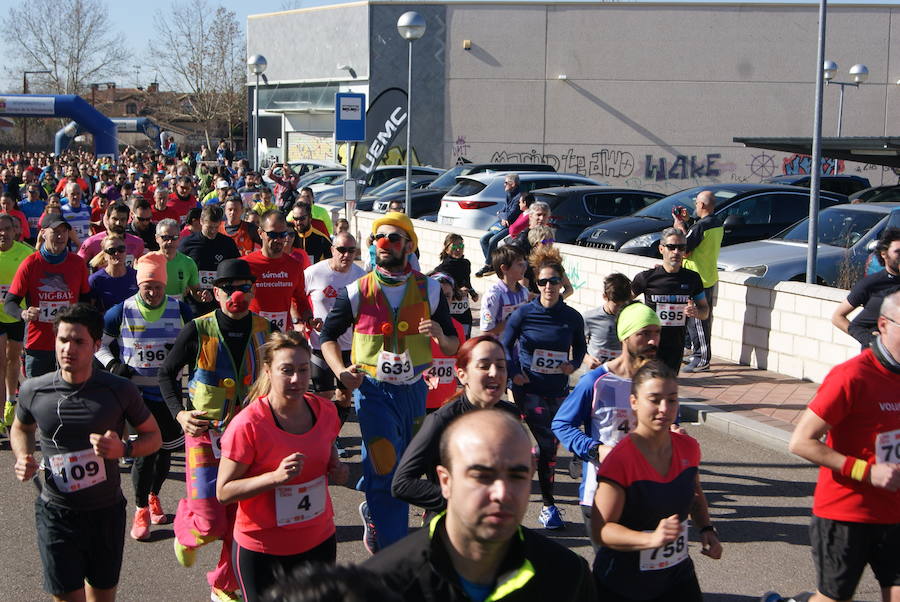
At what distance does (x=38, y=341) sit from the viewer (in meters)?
8.62

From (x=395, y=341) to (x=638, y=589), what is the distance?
9.06 feet

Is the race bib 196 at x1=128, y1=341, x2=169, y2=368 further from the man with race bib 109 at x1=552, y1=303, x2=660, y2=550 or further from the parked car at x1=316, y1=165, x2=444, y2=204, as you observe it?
the parked car at x1=316, y1=165, x2=444, y2=204

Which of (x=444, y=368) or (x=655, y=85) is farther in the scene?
(x=655, y=85)

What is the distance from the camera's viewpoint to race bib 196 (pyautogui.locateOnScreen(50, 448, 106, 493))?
4.73 m

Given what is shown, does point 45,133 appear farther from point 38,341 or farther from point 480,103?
point 38,341

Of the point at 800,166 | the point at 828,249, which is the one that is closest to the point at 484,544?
the point at 828,249

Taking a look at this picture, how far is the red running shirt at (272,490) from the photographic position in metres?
4.47

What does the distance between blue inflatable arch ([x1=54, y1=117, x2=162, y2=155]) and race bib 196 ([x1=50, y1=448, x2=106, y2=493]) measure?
162 feet

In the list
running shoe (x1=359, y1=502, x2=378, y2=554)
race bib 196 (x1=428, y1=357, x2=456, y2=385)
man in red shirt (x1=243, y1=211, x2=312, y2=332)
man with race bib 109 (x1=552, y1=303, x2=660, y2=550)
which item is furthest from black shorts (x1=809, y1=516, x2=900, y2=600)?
man in red shirt (x1=243, y1=211, x2=312, y2=332)

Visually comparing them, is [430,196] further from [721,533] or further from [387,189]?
[721,533]

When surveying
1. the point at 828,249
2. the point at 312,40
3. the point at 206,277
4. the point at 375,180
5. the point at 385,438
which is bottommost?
the point at 385,438

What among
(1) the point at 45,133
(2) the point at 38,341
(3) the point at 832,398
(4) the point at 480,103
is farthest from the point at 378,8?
(1) the point at 45,133

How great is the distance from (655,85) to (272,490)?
3634 centimetres

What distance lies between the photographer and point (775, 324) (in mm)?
11570
